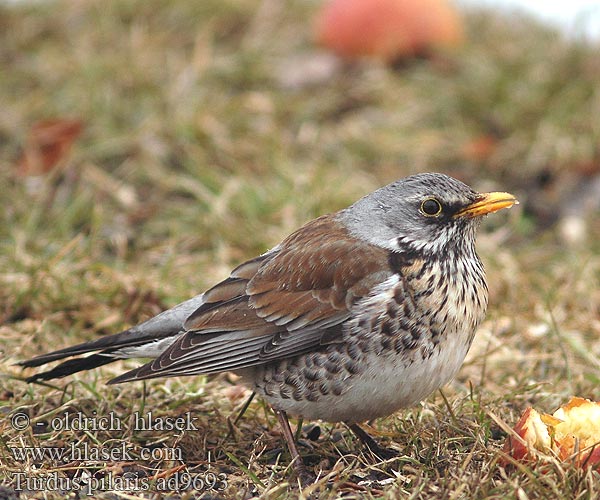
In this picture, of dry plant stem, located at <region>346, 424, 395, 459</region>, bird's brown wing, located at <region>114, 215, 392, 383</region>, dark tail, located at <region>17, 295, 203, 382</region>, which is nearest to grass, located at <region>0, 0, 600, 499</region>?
dry plant stem, located at <region>346, 424, 395, 459</region>

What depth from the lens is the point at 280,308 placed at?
4.12m

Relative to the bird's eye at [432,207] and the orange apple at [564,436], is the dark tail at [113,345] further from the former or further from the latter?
the orange apple at [564,436]

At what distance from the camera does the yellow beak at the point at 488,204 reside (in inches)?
161

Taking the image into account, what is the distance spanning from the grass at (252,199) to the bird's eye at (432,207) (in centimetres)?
78

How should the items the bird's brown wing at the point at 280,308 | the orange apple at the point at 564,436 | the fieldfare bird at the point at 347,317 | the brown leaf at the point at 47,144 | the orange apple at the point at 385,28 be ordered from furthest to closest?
the orange apple at the point at 385,28 → the brown leaf at the point at 47,144 → the bird's brown wing at the point at 280,308 → the fieldfare bird at the point at 347,317 → the orange apple at the point at 564,436

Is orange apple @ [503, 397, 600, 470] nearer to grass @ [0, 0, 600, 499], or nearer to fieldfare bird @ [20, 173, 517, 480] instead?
grass @ [0, 0, 600, 499]

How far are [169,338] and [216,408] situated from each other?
0.43 m

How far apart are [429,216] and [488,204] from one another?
0.25 metres

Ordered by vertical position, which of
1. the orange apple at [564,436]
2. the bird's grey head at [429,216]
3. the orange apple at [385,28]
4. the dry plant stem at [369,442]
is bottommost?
the dry plant stem at [369,442]

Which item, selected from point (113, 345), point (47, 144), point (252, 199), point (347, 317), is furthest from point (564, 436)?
point (47, 144)

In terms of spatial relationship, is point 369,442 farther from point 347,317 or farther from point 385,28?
point 385,28

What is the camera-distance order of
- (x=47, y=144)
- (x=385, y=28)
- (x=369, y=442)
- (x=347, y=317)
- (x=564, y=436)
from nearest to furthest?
1. (x=564, y=436)
2. (x=347, y=317)
3. (x=369, y=442)
4. (x=47, y=144)
5. (x=385, y=28)

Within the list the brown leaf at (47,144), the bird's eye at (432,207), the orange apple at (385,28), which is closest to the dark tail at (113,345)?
the bird's eye at (432,207)

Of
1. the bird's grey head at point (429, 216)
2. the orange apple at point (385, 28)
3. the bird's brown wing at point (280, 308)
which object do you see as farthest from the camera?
the orange apple at point (385, 28)
